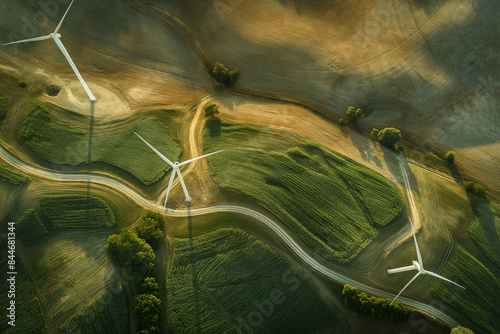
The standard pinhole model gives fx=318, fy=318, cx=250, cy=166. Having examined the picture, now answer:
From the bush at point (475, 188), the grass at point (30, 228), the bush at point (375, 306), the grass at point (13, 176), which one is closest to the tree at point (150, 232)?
the grass at point (30, 228)

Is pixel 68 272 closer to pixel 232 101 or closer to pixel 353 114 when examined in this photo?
pixel 232 101

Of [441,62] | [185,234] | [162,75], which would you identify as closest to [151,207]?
[185,234]

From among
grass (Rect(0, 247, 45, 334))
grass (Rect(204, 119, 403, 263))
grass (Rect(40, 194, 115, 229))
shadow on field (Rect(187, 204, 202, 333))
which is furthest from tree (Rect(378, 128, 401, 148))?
grass (Rect(0, 247, 45, 334))

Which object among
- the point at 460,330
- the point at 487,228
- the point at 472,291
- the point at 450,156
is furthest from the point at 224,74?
the point at 460,330

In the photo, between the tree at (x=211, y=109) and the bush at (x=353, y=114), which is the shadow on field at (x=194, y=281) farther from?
the bush at (x=353, y=114)

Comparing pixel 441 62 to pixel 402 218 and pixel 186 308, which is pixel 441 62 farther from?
pixel 186 308

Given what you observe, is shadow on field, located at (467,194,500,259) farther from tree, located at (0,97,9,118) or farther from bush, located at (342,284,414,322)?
tree, located at (0,97,9,118)
